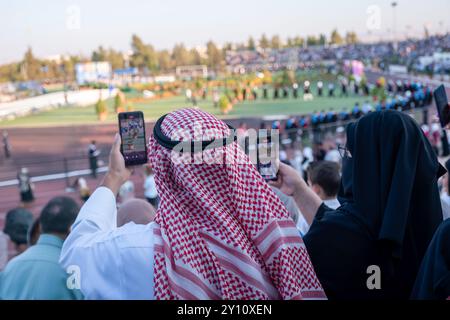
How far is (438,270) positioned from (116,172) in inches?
39.7

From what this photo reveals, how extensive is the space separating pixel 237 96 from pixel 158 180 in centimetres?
2695

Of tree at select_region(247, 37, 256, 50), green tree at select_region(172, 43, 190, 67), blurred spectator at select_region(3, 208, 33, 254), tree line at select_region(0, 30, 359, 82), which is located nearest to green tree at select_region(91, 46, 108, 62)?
tree line at select_region(0, 30, 359, 82)

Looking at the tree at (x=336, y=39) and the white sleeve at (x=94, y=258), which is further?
the tree at (x=336, y=39)

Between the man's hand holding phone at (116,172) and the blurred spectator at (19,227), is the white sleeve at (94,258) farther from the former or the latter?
the blurred spectator at (19,227)

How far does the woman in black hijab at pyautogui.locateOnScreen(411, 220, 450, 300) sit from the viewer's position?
1.33 m

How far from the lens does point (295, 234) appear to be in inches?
58.3

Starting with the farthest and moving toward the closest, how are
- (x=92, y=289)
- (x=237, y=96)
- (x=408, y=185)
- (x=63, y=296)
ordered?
1. (x=237, y=96)
2. (x=63, y=296)
3. (x=408, y=185)
4. (x=92, y=289)

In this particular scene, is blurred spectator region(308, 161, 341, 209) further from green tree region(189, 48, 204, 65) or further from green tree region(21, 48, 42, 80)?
green tree region(189, 48, 204, 65)

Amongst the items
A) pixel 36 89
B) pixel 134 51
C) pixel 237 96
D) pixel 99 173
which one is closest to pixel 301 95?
pixel 237 96

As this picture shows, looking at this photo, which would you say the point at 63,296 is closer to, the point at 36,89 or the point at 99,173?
the point at 99,173

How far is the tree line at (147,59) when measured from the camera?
30.5 meters

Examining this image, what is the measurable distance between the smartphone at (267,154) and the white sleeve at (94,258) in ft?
2.18

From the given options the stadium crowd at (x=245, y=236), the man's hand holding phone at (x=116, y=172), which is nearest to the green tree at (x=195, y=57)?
the man's hand holding phone at (x=116, y=172)

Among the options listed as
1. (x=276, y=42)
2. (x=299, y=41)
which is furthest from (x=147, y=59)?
(x=299, y=41)
